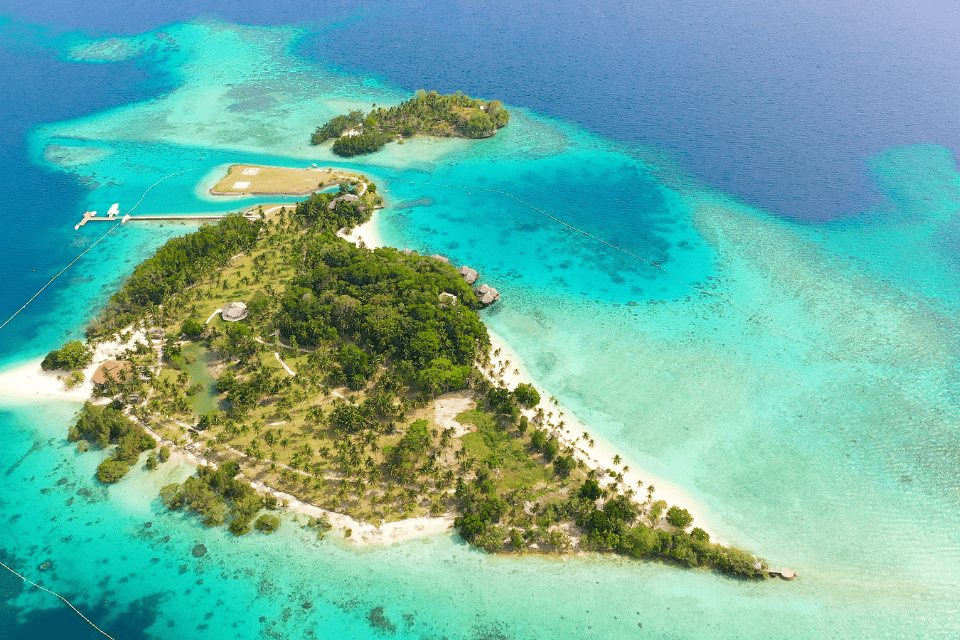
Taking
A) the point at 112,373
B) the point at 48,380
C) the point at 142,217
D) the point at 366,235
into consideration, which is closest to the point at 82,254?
the point at 142,217

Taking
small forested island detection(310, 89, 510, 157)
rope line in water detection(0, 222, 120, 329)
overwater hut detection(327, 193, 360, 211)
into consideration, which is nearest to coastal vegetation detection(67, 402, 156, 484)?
rope line in water detection(0, 222, 120, 329)

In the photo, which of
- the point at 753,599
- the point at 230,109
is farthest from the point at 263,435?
the point at 230,109

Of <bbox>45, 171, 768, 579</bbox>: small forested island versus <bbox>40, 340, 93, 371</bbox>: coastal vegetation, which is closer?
<bbox>45, 171, 768, 579</bbox>: small forested island

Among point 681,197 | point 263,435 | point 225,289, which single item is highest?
point 681,197

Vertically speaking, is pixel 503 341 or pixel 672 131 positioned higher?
pixel 672 131

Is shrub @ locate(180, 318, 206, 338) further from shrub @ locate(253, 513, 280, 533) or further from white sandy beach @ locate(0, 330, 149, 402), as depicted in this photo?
shrub @ locate(253, 513, 280, 533)

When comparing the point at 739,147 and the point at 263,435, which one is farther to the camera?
the point at 739,147

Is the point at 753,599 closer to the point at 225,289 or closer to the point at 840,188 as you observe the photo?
the point at 225,289

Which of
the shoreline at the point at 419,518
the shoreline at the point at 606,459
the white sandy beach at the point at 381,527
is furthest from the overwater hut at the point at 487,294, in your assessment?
the white sandy beach at the point at 381,527
